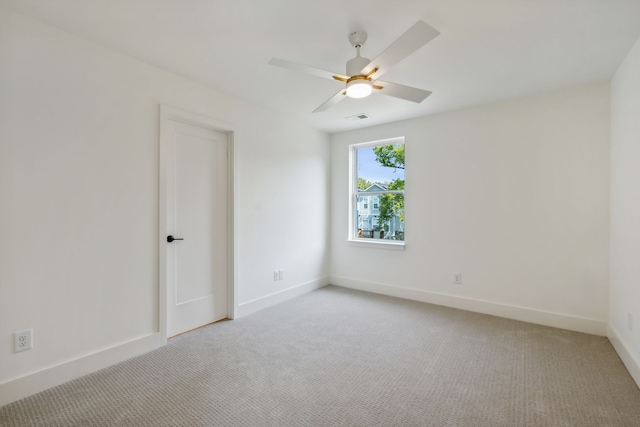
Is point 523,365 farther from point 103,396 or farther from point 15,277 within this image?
point 15,277

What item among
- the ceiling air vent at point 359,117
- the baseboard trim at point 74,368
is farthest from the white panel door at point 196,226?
the ceiling air vent at point 359,117

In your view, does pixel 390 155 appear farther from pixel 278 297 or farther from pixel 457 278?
pixel 278 297

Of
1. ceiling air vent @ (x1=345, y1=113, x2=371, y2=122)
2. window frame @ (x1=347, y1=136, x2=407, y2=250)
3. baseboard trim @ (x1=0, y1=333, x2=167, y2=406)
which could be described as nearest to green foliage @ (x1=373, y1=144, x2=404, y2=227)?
window frame @ (x1=347, y1=136, x2=407, y2=250)

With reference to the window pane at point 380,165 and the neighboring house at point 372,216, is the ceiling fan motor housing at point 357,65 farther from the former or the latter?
the neighboring house at point 372,216

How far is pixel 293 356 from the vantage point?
249 cm

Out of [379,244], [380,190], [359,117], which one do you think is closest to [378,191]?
[380,190]

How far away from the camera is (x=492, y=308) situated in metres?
3.44

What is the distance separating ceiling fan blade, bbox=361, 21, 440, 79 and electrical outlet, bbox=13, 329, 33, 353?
9.15 feet

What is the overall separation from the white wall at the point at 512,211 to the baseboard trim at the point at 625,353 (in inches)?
9.2

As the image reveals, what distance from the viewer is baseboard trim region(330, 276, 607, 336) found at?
293 cm

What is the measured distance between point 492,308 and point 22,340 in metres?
4.16

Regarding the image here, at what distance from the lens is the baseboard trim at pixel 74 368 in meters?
1.89

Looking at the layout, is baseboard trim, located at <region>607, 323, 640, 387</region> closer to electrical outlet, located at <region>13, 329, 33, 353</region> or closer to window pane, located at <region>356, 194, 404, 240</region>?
window pane, located at <region>356, 194, 404, 240</region>

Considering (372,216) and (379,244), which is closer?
(379,244)
